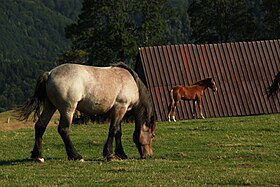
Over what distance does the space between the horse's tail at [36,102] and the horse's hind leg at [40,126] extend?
5.7 inches

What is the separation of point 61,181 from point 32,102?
4228 millimetres

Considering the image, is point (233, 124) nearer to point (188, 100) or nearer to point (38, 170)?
point (188, 100)

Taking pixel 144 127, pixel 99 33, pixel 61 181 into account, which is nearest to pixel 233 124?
pixel 144 127

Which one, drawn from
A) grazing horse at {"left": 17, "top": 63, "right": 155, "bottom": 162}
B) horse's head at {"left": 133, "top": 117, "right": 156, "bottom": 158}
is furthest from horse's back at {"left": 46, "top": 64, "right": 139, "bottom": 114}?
horse's head at {"left": 133, "top": 117, "right": 156, "bottom": 158}

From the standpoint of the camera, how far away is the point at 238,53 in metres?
38.8

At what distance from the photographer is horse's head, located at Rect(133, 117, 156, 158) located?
638 inches

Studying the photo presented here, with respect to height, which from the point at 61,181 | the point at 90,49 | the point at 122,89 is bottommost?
the point at 61,181

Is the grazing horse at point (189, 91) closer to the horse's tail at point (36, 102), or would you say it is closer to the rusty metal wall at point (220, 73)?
the rusty metal wall at point (220, 73)

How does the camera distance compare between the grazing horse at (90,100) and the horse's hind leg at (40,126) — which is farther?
the horse's hind leg at (40,126)

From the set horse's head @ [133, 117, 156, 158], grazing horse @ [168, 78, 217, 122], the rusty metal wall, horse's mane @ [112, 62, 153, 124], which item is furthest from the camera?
the rusty metal wall

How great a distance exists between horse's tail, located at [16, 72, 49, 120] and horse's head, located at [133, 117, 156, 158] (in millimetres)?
2651

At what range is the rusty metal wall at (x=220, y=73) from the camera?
121ft

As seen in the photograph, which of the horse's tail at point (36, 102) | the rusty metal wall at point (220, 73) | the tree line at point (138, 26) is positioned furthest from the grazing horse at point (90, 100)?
the tree line at point (138, 26)

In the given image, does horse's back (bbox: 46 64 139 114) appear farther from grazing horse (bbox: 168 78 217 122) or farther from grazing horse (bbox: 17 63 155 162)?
grazing horse (bbox: 168 78 217 122)
